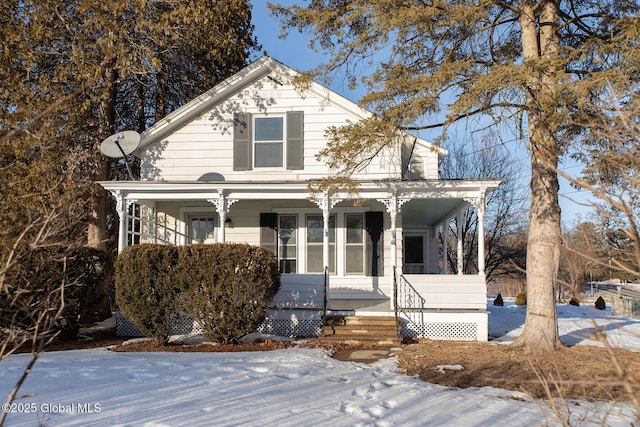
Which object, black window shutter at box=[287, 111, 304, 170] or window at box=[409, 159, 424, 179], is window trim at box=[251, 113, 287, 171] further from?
window at box=[409, 159, 424, 179]

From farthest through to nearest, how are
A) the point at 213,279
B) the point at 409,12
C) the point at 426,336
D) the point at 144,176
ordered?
the point at 144,176 < the point at 426,336 < the point at 213,279 < the point at 409,12

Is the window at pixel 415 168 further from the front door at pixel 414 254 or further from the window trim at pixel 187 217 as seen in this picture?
the window trim at pixel 187 217

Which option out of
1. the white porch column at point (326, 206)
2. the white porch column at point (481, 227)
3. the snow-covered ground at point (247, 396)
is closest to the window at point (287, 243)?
the white porch column at point (326, 206)

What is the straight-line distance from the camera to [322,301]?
10891 millimetres

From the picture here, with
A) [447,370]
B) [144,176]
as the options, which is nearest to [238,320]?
[447,370]

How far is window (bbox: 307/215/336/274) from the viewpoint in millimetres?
12234

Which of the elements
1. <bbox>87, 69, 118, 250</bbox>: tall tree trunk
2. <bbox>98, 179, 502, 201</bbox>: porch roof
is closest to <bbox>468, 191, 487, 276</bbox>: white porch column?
<bbox>98, 179, 502, 201</bbox>: porch roof

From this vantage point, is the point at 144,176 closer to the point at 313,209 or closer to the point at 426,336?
the point at 313,209

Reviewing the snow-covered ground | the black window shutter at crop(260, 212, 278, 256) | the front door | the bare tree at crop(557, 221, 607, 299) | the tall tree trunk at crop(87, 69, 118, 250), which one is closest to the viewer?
the bare tree at crop(557, 221, 607, 299)

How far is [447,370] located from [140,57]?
10.9 m

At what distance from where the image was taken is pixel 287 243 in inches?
489

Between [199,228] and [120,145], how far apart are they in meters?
2.84

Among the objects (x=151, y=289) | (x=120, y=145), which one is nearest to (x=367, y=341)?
(x=151, y=289)

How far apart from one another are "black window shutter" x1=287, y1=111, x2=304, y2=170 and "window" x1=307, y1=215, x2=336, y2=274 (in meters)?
1.45
